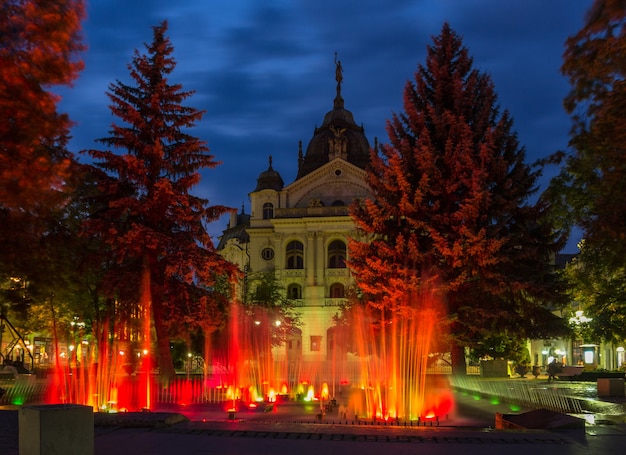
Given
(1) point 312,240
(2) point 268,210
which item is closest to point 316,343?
(1) point 312,240

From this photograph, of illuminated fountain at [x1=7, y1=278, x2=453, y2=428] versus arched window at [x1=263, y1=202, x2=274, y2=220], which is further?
arched window at [x1=263, y1=202, x2=274, y2=220]

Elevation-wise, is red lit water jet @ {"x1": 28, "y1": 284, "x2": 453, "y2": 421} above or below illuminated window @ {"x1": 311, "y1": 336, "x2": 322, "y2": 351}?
above

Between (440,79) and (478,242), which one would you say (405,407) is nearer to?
(478,242)

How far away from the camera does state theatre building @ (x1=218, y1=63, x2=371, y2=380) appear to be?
61281mm

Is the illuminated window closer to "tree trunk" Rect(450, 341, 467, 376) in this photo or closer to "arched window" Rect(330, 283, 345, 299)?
"arched window" Rect(330, 283, 345, 299)

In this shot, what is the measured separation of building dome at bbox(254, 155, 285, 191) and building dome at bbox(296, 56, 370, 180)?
6.97 feet

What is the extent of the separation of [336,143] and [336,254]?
11176 millimetres

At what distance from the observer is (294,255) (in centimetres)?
6397

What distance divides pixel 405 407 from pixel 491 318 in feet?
26.9

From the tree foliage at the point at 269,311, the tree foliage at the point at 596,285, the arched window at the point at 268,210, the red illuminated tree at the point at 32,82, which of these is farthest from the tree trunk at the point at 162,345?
the arched window at the point at 268,210

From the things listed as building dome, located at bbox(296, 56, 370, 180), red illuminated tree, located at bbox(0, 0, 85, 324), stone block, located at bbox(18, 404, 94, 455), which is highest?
building dome, located at bbox(296, 56, 370, 180)

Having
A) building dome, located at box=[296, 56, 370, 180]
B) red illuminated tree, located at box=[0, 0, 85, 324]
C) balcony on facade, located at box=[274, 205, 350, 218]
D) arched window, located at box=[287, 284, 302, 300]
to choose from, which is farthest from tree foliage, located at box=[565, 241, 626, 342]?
building dome, located at box=[296, 56, 370, 180]

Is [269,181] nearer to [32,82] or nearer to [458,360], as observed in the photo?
[458,360]

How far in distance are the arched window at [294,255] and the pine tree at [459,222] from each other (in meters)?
39.5
